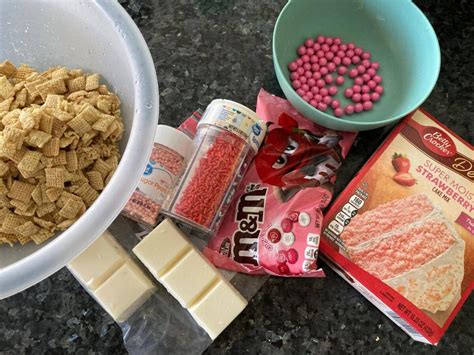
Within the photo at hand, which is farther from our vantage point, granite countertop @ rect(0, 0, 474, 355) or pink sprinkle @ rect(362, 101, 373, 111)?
pink sprinkle @ rect(362, 101, 373, 111)

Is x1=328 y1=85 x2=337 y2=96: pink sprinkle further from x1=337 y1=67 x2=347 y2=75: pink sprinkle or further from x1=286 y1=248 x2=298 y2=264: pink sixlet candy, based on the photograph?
x1=286 y1=248 x2=298 y2=264: pink sixlet candy

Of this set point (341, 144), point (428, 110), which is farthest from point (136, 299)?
point (428, 110)

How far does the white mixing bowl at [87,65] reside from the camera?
604 millimetres

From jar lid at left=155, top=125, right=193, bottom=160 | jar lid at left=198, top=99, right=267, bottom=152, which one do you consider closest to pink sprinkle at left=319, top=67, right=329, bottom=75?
jar lid at left=198, top=99, right=267, bottom=152

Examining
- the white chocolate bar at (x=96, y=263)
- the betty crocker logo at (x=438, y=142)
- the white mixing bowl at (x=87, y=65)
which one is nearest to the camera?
the white mixing bowl at (x=87, y=65)

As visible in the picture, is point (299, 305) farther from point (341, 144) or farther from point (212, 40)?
point (212, 40)

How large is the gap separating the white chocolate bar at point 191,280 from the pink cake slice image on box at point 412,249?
23 centimetres

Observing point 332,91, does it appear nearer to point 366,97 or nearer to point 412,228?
point 366,97

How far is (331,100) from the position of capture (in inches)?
37.8

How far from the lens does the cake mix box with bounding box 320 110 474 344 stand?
2.61ft

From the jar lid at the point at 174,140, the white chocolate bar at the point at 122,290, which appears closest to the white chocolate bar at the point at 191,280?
the white chocolate bar at the point at 122,290

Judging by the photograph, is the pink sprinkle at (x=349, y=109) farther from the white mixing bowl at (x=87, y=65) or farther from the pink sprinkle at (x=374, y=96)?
the white mixing bowl at (x=87, y=65)

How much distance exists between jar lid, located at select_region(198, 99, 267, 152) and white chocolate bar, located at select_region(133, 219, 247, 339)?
20cm

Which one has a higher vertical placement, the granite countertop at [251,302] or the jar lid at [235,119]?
the jar lid at [235,119]
